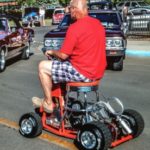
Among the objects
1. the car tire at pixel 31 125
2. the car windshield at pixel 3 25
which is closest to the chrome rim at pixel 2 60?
the car windshield at pixel 3 25

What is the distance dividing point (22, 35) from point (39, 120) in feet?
30.7

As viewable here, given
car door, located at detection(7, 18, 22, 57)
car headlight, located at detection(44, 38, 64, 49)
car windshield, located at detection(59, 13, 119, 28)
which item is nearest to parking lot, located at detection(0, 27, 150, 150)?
car door, located at detection(7, 18, 22, 57)

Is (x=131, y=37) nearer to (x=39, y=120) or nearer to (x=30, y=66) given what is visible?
(x=30, y=66)

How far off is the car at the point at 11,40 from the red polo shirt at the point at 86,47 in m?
7.82

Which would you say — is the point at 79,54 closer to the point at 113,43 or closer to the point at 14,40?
the point at 113,43

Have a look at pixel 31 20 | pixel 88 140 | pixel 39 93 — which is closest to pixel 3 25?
pixel 39 93

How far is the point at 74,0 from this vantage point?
6094 millimetres

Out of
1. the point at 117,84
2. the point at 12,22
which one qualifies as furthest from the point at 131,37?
the point at 117,84

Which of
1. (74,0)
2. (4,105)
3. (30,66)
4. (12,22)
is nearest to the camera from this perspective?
(74,0)

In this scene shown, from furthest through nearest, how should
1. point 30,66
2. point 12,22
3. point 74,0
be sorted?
point 12,22 → point 30,66 → point 74,0

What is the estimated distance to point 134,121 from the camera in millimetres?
6438

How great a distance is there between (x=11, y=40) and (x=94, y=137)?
893 centimetres

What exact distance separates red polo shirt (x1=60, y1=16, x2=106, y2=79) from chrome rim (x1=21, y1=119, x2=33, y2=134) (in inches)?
47.3

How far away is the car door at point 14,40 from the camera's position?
47.3 ft
